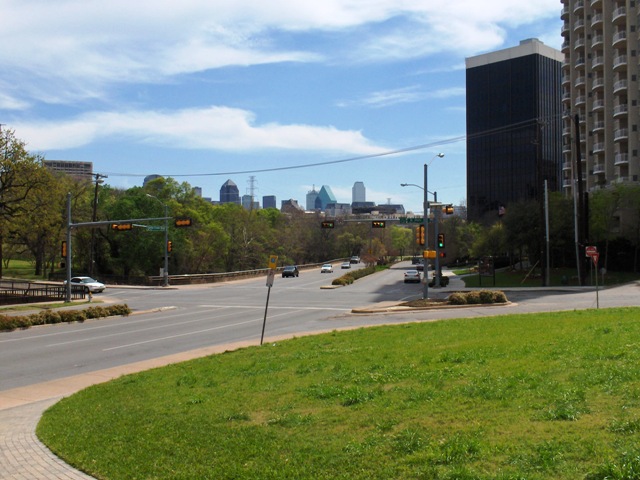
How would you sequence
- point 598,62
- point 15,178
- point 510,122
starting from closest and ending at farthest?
point 15,178 → point 598,62 → point 510,122

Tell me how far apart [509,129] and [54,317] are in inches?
4824

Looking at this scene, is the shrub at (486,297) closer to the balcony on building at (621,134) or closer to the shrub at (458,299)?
the shrub at (458,299)

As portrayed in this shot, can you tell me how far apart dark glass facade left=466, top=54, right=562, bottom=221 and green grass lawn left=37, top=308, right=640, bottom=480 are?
123150 millimetres

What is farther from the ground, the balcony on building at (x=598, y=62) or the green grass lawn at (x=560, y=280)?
the balcony on building at (x=598, y=62)

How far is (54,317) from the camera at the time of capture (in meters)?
30.2

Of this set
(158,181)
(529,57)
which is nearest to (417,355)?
(158,181)

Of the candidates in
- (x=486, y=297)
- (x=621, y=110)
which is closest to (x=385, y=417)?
(x=486, y=297)

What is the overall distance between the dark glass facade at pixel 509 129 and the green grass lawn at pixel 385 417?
404 feet

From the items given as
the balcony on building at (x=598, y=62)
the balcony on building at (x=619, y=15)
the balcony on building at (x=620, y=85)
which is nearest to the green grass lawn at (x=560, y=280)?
the balcony on building at (x=620, y=85)

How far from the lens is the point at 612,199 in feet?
196

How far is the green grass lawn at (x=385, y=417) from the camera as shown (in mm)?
6117

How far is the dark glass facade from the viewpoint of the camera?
13338 cm

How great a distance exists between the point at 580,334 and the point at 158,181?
8180 cm

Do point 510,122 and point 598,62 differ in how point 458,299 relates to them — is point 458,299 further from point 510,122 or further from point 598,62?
point 510,122
